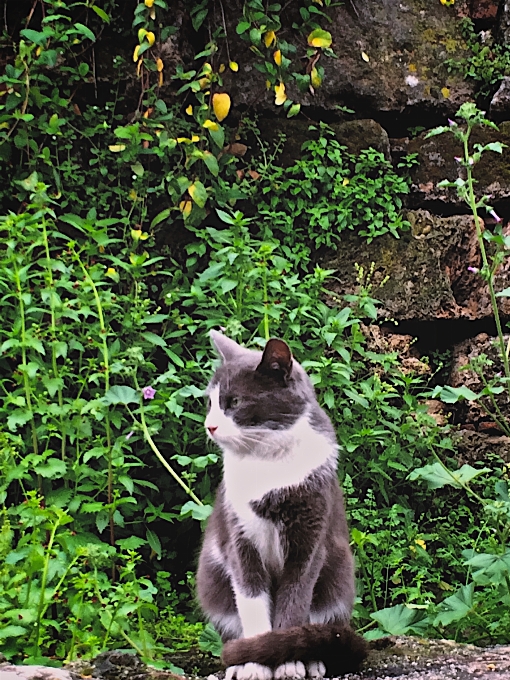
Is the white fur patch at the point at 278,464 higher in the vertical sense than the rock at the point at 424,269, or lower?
higher

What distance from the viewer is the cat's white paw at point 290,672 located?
134 centimetres

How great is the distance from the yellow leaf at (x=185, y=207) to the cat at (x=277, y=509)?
1.40 meters

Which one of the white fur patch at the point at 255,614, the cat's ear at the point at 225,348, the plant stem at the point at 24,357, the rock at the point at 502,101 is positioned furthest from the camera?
the rock at the point at 502,101

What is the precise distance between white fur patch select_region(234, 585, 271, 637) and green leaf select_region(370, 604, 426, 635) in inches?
21.5

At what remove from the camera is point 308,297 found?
2527mm

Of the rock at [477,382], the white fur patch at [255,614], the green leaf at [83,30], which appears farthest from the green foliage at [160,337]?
the white fur patch at [255,614]

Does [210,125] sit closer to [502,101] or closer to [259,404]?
[502,101]

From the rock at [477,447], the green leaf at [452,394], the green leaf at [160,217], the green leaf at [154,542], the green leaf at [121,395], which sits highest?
the green leaf at [160,217]

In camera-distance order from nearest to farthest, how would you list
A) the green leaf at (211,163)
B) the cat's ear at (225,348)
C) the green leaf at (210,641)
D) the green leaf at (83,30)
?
the cat's ear at (225,348)
the green leaf at (210,641)
the green leaf at (83,30)
the green leaf at (211,163)

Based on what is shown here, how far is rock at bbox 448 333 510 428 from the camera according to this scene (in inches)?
115

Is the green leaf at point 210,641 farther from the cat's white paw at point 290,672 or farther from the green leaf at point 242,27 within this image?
the green leaf at point 242,27

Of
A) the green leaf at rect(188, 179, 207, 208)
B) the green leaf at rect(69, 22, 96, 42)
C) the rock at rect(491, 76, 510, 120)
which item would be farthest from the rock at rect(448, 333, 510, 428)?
the green leaf at rect(69, 22, 96, 42)

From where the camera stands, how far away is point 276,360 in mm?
1424

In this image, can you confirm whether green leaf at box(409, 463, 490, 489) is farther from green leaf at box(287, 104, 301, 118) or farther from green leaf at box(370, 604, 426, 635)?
green leaf at box(287, 104, 301, 118)
